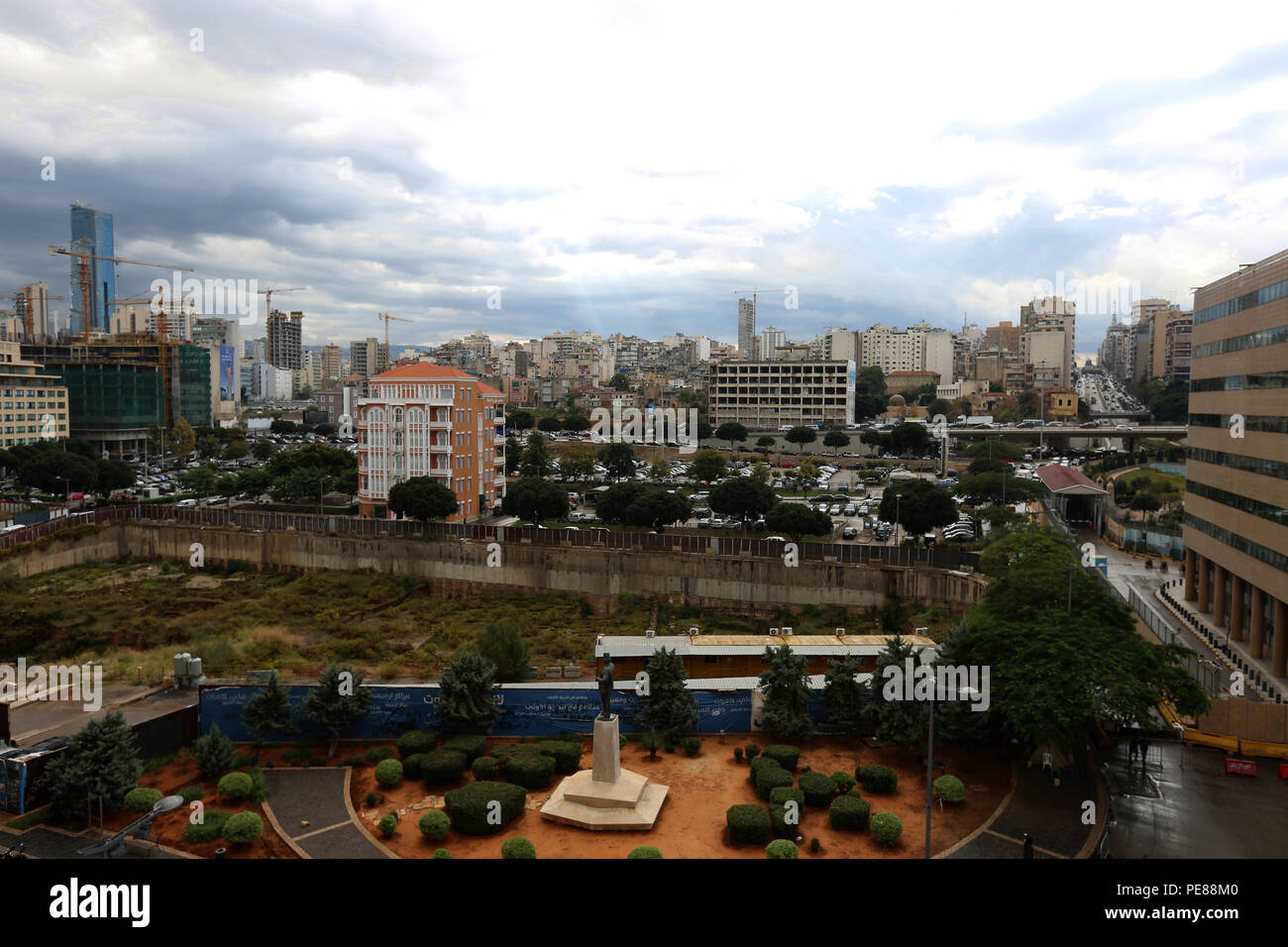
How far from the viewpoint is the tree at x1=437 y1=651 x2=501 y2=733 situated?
56.3ft

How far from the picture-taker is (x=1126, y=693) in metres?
14.4

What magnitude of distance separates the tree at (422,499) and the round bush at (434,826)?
91.0ft

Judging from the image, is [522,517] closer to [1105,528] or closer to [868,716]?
[868,716]

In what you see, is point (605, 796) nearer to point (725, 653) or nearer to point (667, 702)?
point (667, 702)

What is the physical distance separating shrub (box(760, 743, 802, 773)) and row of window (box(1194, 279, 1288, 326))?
786 inches

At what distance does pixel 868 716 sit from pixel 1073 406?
368 ft

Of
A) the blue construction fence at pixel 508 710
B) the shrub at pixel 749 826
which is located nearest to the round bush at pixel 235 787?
the blue construction fence at pixel 508 710

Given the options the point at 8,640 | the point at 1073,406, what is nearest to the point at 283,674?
the point at 8,640

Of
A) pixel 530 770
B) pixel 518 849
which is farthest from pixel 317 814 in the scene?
pixel 518 849

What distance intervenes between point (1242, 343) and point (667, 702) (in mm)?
22638

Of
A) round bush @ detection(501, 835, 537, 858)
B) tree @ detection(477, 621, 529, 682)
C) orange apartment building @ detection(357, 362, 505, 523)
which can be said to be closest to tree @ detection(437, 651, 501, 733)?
tree @ detection(477, 621, 529, 682)

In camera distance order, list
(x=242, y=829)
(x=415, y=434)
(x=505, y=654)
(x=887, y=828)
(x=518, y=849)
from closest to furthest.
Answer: (x=518, y=849) → (x=242, y=829) → (x=887, y=828) → (x=505, y=654) → (x=415, y=434)

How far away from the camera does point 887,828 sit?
13.4m

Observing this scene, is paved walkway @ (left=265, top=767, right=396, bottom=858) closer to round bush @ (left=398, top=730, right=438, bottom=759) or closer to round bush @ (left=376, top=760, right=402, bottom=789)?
round bush @ (left=376, top=760, right=402, bottom=789)
